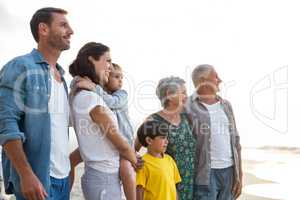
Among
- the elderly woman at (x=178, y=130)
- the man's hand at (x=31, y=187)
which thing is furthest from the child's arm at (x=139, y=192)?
the man's hand at (x=31, y=187)

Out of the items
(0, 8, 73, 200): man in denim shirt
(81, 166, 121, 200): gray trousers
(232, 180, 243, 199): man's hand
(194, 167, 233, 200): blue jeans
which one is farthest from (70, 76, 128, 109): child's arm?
(232, 180, 243, 199): man's hand

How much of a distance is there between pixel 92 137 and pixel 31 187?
0.71m

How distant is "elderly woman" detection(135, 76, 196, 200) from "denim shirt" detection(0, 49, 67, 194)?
155 cm

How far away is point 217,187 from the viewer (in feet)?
13.5

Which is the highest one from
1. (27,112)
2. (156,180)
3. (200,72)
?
(200,72)

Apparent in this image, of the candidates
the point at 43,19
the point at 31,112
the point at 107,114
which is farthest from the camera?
the point at 107,114

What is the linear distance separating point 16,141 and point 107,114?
720 mm

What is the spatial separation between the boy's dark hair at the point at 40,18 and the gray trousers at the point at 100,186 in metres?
0.95

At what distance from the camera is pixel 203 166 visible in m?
4.03

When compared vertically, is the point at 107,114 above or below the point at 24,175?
above

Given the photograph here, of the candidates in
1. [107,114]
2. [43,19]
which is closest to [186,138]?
[107,114]

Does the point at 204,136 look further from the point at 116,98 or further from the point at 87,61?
the point at 87,61

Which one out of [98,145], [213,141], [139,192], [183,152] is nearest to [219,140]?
[213,141]

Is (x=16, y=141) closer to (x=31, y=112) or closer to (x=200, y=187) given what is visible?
(x=31, y=112)
